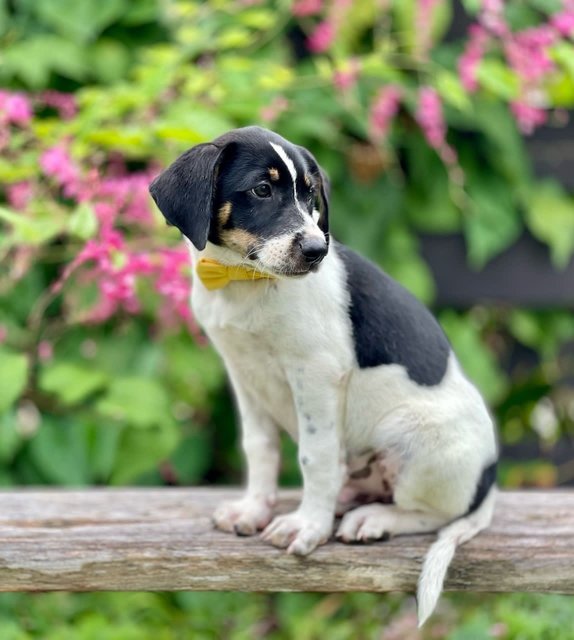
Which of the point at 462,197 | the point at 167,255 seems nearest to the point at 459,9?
the point at 462,197

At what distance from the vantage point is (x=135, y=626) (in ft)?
12.7

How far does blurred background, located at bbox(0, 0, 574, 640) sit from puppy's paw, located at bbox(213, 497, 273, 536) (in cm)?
73

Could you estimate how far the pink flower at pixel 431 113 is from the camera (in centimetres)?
414

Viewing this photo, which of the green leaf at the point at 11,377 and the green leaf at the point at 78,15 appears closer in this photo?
the green leaf at the point at 11,377

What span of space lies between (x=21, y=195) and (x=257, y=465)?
55.1 inches

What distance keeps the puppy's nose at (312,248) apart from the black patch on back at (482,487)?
0.82m

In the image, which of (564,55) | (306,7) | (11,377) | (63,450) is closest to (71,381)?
(11,377)

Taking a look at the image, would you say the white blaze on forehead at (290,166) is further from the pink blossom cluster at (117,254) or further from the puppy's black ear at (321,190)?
the pink blossom cluster at (117,254)

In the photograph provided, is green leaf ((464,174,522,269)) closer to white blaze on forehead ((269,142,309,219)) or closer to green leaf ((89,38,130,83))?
green leaf ((89,38,130,83))

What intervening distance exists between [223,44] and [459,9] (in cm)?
127

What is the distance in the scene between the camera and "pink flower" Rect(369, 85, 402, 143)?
4266 millimetres

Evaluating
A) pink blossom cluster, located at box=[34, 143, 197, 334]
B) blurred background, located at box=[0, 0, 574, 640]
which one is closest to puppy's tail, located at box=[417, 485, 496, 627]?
blurred background, located at box=[0, 0, 574, 640]

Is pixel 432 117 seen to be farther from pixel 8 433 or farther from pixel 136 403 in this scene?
pixel 8 433

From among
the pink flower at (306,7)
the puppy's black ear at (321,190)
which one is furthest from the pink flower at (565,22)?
the puppy's black ear at (321,190)
